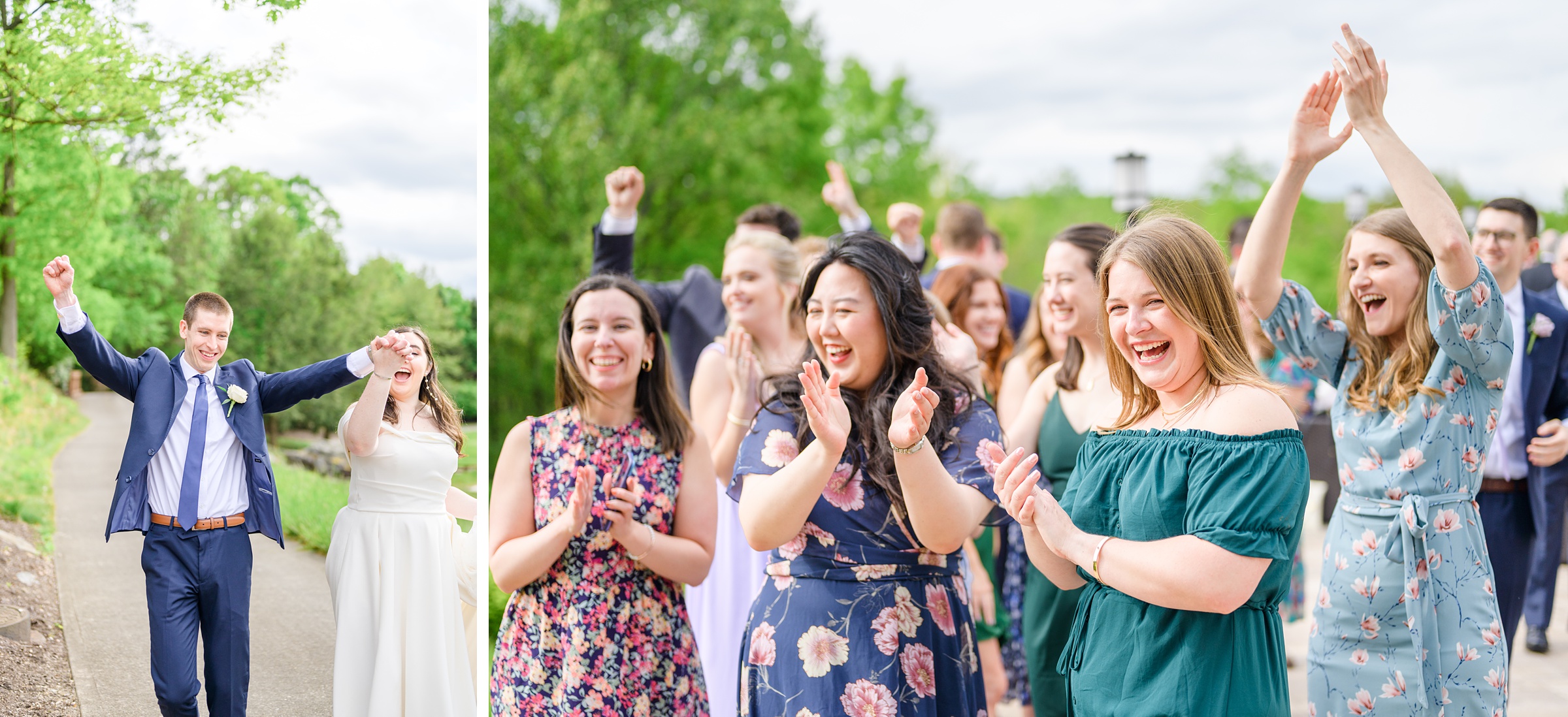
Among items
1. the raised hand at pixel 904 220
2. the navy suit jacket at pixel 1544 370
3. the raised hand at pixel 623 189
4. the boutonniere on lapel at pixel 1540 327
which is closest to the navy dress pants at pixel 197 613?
the raised hand at pixel 623 189

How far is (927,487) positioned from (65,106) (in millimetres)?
2182

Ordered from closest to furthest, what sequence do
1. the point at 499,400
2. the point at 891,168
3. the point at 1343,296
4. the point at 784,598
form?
the point at 784,598
the point at 1343,296
the point at 499,400
the point at 891,168

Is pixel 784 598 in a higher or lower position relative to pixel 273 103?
lower

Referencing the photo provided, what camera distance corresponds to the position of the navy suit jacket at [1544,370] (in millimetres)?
4227

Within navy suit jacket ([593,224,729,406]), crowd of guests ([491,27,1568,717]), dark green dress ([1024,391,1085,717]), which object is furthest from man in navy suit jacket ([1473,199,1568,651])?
navy suit jacket ([593,224,729,406])

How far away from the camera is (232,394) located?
2.42 m

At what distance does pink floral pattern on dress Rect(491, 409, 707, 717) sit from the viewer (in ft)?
8.66

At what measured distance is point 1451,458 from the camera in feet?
8.95

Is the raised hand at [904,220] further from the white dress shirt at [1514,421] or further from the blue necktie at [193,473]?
the blue necktie at [193,473]

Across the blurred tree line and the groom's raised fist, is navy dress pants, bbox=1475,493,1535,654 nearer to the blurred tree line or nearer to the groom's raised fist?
the groom's raised fist

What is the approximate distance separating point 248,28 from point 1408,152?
282 cm

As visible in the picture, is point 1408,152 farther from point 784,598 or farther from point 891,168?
point 891,168

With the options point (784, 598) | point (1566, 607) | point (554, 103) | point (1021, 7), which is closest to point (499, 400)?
point (554, 103)

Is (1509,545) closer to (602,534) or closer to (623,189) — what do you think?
(602,534)
